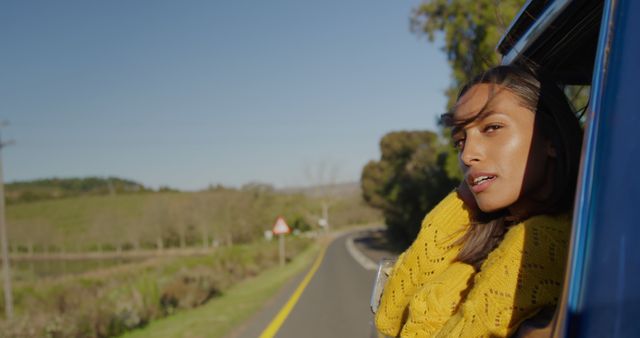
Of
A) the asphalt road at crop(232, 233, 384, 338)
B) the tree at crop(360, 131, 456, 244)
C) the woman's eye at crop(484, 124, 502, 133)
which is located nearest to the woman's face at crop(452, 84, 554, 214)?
the woman's eye at crop(484, 124, 502, 133)

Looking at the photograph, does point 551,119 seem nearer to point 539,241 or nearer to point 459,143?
point 459,143

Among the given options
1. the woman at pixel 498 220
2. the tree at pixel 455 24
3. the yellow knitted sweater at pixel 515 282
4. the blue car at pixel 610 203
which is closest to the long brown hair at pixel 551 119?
the woman at pixel 498 220

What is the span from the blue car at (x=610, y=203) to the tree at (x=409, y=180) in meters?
20.5

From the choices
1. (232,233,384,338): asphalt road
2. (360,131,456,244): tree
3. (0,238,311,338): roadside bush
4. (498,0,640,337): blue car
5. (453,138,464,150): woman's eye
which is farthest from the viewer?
(360,131,456,244): tree

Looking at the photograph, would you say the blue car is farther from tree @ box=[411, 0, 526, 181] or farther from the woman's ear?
tree @ box=[411, 0, 526, 181]

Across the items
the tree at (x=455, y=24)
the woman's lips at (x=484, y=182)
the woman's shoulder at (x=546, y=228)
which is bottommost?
the woman's shoulder at (x=546, y=228)

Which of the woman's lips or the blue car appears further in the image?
the woman's lips

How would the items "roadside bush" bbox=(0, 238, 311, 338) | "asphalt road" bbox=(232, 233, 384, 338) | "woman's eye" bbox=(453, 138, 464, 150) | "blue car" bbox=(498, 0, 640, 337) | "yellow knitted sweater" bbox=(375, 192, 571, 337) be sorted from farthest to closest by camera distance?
1. "roadside bush" bbox=(0, 238, 311, 338)
2. "asphalt road" bbox=(232, 233, 384, 338)
3. "woman's eye" bbox=(453, 138, 464, 150)
4. "yellow knitted sweater" bbox=(375, 192, 571, 337)
5. "blue car" bbox=(498, 0, 640, 337)

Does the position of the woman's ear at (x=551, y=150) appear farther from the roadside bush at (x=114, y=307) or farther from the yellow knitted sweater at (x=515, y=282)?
the roadside bush at (x=114, y=307)

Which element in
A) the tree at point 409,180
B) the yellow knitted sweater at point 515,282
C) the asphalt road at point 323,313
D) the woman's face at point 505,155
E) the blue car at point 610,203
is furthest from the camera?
the tree at point 409,180

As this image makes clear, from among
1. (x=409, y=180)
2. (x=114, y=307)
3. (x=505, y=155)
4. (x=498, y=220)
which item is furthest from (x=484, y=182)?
(x=409, y=180)

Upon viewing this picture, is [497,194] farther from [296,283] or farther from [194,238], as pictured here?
[194,238]

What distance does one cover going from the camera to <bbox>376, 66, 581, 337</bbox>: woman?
3.80ft

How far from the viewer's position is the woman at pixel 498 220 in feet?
3.80
